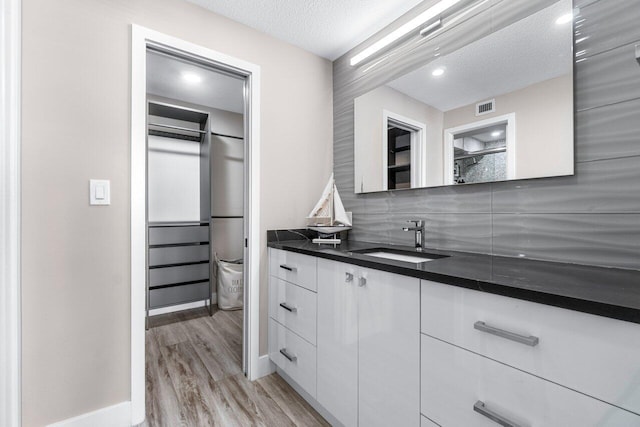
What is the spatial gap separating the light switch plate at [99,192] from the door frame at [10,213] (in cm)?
25

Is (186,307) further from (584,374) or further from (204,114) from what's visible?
(584,374)

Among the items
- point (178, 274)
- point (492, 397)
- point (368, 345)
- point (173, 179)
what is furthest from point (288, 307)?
point (173, 179)

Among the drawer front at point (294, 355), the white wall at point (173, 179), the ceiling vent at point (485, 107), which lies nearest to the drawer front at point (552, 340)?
the drawer front at point (294, 355)

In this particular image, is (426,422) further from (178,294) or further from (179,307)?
(179,307)

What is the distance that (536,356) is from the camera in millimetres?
737

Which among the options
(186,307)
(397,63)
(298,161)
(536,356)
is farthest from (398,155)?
(186,307)

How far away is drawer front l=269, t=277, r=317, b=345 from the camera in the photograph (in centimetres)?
158

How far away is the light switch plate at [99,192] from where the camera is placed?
4.69ft

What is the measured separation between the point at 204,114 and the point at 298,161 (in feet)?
5.35

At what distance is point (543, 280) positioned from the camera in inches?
33.3

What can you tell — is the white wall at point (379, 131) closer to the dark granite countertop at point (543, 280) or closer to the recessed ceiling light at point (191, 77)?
the dark granite countertop at point (543, 280)

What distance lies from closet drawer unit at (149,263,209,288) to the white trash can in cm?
18

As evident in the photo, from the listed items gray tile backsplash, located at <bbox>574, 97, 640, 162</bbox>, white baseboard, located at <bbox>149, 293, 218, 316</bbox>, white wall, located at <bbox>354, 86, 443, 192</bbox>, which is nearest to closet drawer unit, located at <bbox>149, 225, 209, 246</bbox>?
white baseboard, located at <bbox>149, 293, 218, 316</bbox>

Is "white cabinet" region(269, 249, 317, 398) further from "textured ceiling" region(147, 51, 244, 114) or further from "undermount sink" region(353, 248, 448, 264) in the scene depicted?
"textured ceiling" region(147, 51, 244, 114)
